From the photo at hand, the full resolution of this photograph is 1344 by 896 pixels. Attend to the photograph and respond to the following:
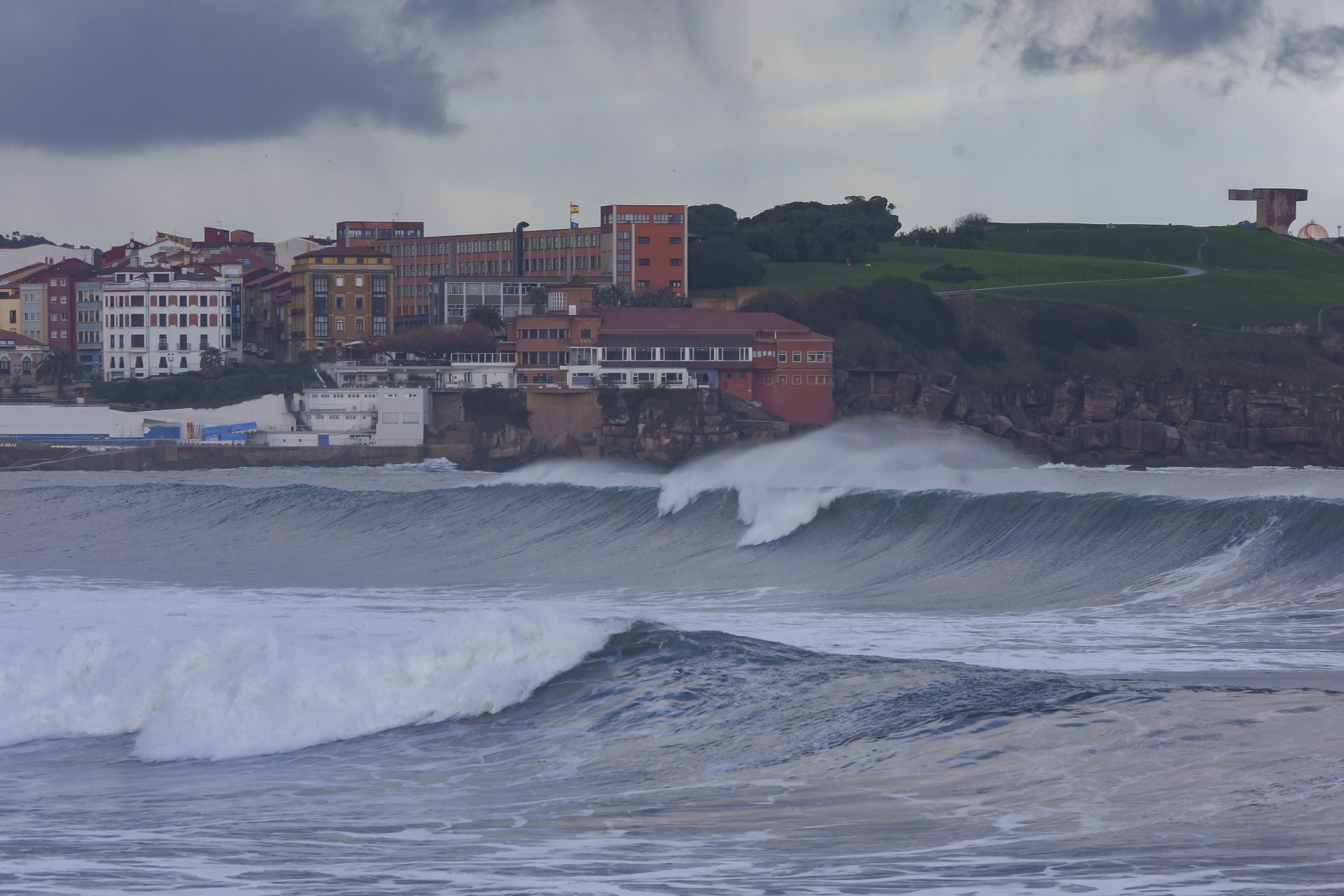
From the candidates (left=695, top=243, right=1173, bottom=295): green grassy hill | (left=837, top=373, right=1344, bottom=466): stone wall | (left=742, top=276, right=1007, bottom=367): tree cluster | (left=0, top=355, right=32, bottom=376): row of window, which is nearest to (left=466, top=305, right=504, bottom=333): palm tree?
(left=742, top=276, right=1007, bottom=367): tree cluster

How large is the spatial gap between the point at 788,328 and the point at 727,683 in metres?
53.7

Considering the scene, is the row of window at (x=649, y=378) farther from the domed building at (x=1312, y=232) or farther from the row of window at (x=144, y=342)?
the domed building at (x=1312, y=232)

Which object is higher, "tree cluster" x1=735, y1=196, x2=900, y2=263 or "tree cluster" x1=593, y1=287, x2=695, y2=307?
"tree cluster" x1=735, y1=196, x2=900, y2=263

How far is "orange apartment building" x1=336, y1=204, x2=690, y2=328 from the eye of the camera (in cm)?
8269

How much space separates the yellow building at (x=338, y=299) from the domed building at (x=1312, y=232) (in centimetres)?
7499

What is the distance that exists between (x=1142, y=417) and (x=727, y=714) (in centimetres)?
6002

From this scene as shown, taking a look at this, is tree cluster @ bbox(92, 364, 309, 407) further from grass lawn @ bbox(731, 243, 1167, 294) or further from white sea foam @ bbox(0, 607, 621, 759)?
white sea foam @ bbox(0, 607, 621, 759)

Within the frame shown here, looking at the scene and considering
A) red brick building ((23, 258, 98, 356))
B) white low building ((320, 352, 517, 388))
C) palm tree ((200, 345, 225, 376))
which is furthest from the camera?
red brick building ((23, 258, 98, 356))

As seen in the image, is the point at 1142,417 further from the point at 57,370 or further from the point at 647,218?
the point at 57,370

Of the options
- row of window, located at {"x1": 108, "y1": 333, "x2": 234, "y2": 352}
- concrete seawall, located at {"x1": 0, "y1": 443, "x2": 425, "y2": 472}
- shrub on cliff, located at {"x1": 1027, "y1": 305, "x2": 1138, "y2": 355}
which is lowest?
concrete seawall, located at {"x1": 0, "y1": 443, "x2": 425, "y2": 472}

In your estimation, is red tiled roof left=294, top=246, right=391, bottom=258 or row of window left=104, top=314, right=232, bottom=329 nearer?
row of window left=104, top=314, right=232, bottom=329

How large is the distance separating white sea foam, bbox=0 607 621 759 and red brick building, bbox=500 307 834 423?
161ft

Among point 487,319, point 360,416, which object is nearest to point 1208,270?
point 487,319

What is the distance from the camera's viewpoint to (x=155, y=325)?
253 feet
